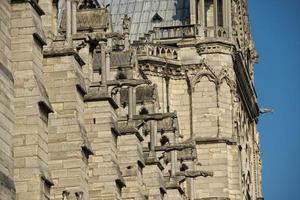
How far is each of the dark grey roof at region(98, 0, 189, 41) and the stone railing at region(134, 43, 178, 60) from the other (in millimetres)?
5477

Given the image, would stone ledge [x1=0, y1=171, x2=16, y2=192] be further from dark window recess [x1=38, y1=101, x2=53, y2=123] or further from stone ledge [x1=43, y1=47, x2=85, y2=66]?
stone ledge [x1=43, y1=47, x2=85, y2=66]

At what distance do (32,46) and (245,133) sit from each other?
167 ft

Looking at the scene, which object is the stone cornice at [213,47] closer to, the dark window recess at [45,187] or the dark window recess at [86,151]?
the dark window recess at [86,151]

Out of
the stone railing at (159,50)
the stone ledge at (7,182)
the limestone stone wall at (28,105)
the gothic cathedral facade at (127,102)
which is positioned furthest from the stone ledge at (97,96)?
the stone railing at (159,50)

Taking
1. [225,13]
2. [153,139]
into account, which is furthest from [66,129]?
[225,13]

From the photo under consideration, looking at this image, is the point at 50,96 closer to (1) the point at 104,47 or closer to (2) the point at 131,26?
(1) the point at 104,47

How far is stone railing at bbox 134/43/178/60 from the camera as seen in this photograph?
293 feet

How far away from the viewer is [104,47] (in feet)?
189

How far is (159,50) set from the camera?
8962 cm

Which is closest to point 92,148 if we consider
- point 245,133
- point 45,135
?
point 45,135

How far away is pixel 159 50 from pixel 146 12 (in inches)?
355

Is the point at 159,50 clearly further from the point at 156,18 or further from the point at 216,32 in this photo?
the point at 156,18

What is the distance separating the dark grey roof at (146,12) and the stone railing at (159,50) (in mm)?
5477

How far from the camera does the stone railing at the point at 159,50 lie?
293ft
